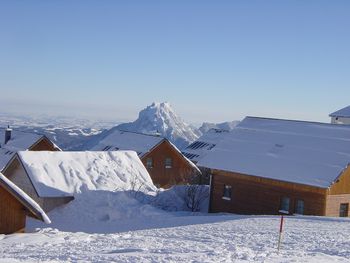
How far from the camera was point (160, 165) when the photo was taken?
175ft

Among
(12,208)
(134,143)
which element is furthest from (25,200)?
(134,143)

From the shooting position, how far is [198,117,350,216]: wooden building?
3152 centimetres

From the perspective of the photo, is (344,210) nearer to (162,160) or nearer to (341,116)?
(341,116)

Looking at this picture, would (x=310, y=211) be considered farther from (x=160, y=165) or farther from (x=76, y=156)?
(x=160, y=165)

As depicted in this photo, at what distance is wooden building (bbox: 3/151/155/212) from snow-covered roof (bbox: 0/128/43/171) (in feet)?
52.6

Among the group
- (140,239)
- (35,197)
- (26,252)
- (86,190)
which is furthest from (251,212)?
(26,252)

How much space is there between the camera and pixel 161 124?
15350 cm

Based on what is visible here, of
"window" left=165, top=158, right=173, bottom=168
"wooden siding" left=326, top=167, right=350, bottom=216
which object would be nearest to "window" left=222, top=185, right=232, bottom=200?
"wooden siding" left=326, top=167, right=350, bottom=216

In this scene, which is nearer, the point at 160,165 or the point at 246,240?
the point at 246,240

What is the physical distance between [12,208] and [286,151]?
1765 cm

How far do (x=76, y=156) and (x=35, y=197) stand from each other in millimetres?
4807

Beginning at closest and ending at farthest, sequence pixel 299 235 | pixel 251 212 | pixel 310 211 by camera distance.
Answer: pixel 299 235, pixel 310 211, pixel 251 212

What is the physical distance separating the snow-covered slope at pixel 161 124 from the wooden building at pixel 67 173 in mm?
96251

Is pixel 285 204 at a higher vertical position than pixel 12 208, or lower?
higher
